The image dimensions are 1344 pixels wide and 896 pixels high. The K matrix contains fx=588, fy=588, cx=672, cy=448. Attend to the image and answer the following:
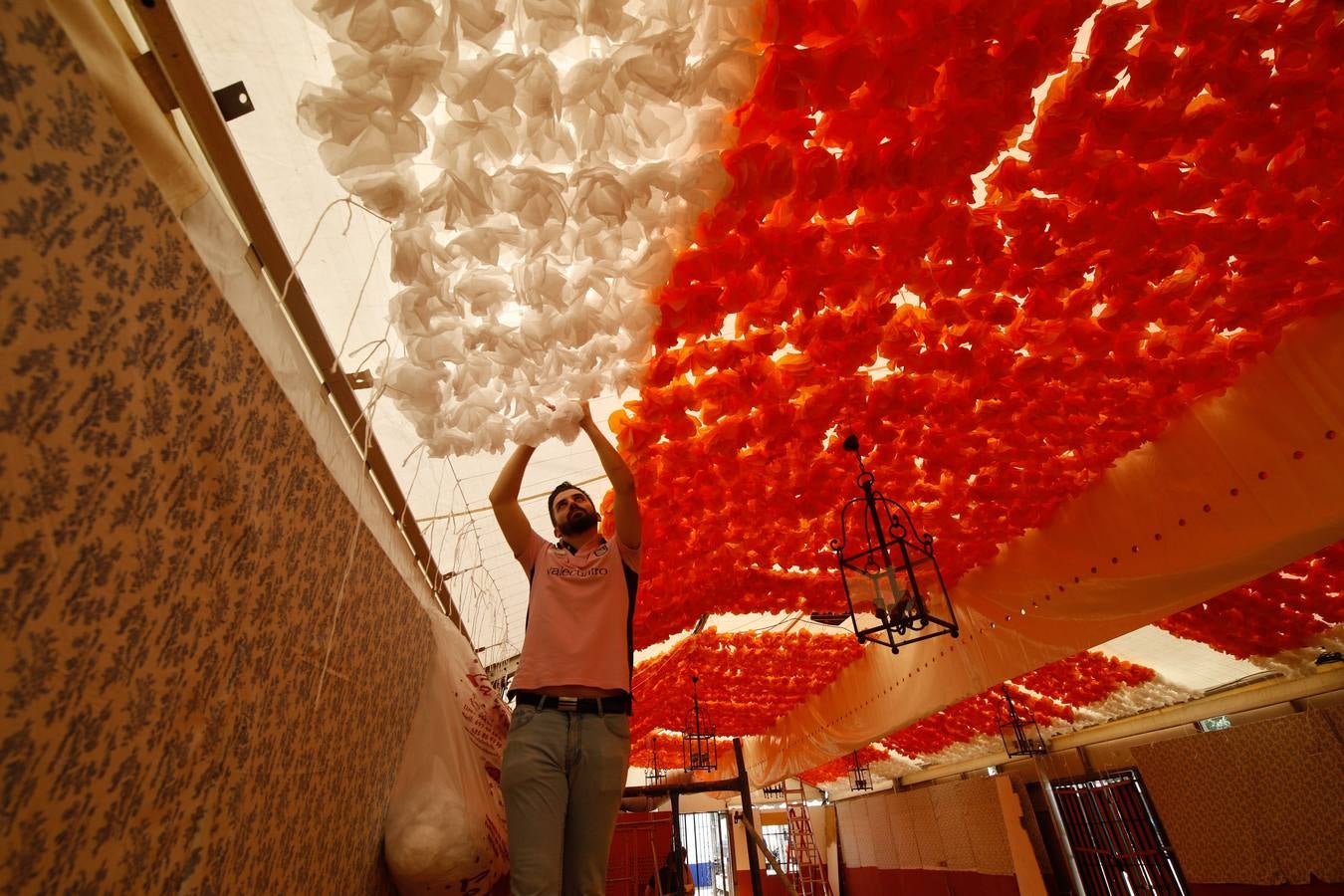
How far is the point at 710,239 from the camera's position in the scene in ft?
4.40

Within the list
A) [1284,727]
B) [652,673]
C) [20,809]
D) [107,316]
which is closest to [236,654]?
[20,809]

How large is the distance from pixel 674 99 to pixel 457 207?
0.41m

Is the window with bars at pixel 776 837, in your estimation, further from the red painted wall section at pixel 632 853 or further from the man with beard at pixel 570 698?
the man with beard at pixel 570 698

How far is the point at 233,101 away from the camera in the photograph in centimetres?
92

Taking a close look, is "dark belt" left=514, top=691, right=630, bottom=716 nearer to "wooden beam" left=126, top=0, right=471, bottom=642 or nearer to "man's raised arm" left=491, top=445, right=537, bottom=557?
"man's raised arm" left=491, top=445, right=537, bottom=557

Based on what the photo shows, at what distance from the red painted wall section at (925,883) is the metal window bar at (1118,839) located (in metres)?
1.17

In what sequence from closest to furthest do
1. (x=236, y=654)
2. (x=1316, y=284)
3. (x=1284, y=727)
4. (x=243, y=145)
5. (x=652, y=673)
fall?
(x=236, y=654), (x=243, y=145), (x=1316, y=284), (x=1284, y=727), (x=652, y=673)

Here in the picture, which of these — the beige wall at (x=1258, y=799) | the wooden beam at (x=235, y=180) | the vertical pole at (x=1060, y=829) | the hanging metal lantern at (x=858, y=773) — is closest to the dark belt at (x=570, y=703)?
the wooden beam at (x=235, y=180)

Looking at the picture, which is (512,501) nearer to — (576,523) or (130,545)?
(576,523)

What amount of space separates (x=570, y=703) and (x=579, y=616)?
24 cm

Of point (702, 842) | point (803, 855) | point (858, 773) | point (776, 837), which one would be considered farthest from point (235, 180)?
point (702, 842)

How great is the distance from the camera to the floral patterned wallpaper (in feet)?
1.71

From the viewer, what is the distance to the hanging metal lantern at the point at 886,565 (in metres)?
2.49

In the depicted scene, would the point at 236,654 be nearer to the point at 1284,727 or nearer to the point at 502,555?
the point at 502,555
